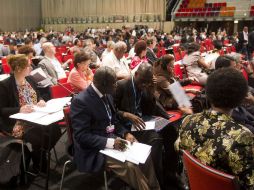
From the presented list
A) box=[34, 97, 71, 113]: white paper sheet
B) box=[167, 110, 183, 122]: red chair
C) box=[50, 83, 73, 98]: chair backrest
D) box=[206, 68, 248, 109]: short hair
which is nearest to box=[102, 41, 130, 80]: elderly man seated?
box=[50, 83, 73, 98]: chair backrest

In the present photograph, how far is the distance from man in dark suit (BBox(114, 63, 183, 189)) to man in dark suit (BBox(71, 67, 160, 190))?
0.87 ft

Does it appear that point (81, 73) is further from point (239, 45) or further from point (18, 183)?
point (239, 45)

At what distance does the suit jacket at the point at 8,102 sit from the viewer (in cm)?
296

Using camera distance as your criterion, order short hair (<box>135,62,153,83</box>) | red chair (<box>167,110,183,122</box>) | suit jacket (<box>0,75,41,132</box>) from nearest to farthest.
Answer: short hair (<box>135,62,153,83</box>) → suit jacket (<box>0,75,41,132</box>) → red chair (<box>167,110,183,122</box>)

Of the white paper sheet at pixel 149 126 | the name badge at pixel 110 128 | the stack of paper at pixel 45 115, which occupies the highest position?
the stack of paper at pixel 45 115

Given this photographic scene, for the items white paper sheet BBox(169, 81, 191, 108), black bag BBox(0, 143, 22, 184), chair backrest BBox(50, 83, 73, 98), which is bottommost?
black bag BBox(0, 143, 22, 184)

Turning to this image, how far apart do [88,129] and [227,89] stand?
1.13 m

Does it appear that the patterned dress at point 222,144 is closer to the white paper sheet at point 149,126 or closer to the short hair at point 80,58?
the white paper sheet at point 149,126

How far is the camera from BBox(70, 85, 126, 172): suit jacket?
2348mm

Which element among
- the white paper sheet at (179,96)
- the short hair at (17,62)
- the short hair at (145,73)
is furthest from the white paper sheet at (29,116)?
the white paper sheet at (179,96)

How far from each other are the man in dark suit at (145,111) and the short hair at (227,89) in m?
1.10

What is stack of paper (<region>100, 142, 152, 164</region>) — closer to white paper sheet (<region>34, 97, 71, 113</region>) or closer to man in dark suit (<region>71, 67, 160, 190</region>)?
man in dark suit (<region>71, 67, 160, 190</region>)

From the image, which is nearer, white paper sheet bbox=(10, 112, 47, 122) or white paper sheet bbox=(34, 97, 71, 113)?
white paper sheet bbox=(10, 112, 47, 122)

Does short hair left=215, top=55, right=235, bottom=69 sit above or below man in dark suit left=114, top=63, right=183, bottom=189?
above
